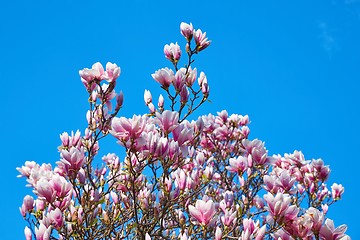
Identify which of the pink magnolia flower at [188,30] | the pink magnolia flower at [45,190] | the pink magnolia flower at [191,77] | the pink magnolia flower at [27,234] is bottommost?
the pink magnolia flower at [27,234]

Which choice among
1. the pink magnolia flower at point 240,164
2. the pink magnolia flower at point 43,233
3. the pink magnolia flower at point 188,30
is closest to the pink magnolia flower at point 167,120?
the pink magnolia flower at point 43,233

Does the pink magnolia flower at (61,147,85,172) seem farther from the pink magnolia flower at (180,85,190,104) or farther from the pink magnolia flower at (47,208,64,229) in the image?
the pink magnolia flower at (180,85,190,104)

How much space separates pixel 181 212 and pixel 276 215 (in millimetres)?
1925

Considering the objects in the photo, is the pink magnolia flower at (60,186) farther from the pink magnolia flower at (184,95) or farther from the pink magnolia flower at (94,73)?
the pink magnolia flower at (184,95)

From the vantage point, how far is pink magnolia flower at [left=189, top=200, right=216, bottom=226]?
297 cm

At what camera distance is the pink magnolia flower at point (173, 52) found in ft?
12.9

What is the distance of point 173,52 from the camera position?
3.96 m

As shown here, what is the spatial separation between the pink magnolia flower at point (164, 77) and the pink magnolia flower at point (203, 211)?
1.08 m

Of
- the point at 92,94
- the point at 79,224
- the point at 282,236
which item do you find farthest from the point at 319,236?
the point at 92,94

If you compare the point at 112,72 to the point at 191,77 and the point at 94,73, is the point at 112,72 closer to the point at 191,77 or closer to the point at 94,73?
the point at 94,73

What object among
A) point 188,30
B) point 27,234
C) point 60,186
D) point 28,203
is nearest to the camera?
point 60,186

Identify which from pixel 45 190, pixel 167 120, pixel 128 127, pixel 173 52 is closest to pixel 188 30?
pixel 173 52

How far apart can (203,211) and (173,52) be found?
159 centimetres

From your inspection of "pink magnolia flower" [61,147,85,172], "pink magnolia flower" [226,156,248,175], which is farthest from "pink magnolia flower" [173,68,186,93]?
"pink magnolia flower" [226,156,248,175]
